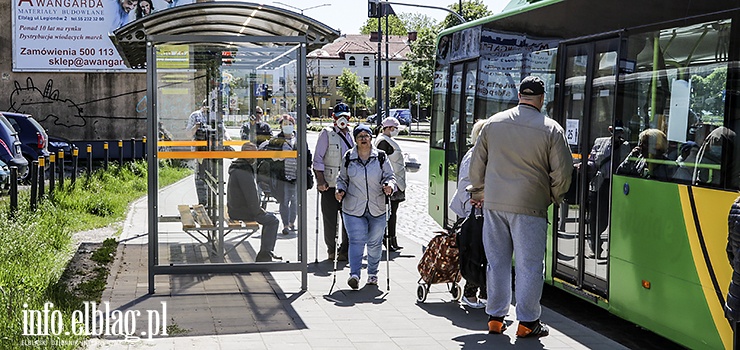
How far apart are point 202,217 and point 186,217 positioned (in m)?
0.17

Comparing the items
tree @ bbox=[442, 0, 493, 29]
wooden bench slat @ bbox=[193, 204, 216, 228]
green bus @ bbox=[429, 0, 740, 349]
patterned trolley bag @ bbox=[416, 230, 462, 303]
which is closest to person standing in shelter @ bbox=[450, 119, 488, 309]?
patterned trolley bag @ bbox=[416, 230, 462, 303]

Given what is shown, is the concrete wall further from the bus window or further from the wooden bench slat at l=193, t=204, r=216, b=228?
the bus window

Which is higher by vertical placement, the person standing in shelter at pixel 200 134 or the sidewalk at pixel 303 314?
the person standing in shelter at pixel 200 134

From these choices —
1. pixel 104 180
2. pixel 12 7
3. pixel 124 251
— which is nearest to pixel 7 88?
pixel 12 7

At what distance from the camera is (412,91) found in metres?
79.0

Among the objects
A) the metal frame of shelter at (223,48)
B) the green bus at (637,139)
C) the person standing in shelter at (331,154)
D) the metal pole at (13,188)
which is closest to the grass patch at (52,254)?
the metal pole at (13,188)

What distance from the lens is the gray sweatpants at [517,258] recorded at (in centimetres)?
725

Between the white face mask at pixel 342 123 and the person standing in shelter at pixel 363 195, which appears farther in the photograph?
the white face mask at pixel 342 123

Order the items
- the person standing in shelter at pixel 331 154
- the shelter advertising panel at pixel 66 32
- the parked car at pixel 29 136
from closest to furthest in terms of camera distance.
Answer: the person standing in shelter at pixel 331 154, the parked car at pixel 29 136, the shelter advertising panel at pixel 66 32

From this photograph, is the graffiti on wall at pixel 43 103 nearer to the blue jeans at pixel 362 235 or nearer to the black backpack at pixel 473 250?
the blue jeans at pixel 362 235

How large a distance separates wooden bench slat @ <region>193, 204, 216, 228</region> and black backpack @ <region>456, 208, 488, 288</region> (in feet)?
9.70

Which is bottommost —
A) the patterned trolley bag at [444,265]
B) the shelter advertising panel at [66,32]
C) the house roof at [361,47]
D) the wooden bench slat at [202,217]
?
the patterned trolley bag at [444,265]

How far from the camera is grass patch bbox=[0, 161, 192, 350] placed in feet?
22.2

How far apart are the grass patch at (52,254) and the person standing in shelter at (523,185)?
10.4 feet
